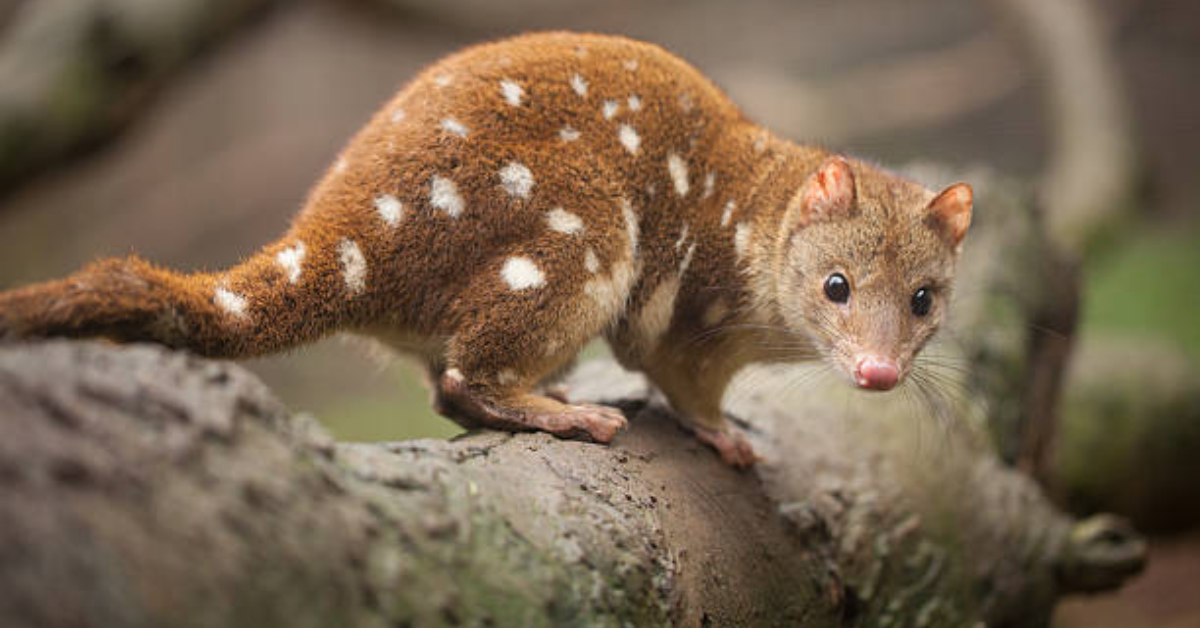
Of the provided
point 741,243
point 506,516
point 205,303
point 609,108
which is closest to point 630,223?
point 609,108

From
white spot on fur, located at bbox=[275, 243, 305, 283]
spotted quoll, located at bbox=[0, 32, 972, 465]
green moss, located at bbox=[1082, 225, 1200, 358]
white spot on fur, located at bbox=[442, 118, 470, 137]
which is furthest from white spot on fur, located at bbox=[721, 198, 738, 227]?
green moss, located at bbox=[1082, 225, 1200, 358]

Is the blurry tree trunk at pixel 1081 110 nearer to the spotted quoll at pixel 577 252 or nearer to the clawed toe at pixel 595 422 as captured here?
the spotted quoll at pixel 577 252

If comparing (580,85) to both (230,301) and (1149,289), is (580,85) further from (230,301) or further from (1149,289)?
(1149,289)

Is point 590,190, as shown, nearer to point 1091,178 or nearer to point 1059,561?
point 1059,561

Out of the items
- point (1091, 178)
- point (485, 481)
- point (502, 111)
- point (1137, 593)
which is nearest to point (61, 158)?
point (502, 111)

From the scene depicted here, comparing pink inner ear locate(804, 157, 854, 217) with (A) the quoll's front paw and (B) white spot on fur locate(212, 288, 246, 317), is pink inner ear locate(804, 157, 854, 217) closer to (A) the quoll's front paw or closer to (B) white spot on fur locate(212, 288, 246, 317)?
(A) the quoll's front paw

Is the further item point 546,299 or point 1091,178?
point 1091,178
